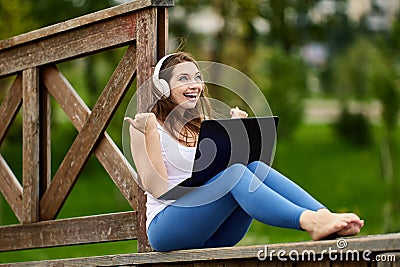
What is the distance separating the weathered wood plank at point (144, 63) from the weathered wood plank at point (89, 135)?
0.11 metres

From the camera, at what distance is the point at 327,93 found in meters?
24.0

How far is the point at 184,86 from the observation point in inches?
156

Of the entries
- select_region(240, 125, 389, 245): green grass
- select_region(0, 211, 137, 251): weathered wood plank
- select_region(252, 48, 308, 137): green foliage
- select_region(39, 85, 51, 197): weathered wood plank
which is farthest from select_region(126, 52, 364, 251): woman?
select_region(252, 48, 308, 137): green foliage

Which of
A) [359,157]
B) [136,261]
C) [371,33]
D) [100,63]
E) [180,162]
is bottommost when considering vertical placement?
[136,261]

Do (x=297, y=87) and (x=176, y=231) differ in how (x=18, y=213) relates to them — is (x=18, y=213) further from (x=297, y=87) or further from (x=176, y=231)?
(x=297, y=87)

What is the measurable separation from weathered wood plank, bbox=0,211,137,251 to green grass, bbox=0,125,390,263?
25.5ft

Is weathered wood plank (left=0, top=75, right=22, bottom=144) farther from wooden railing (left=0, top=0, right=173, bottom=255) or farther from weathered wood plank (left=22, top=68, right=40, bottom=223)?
weathered wood plank (left=22, top=68, right=40, bottom=223)

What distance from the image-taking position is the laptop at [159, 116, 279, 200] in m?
3.68

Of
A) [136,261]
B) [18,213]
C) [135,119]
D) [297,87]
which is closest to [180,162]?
[135,119]

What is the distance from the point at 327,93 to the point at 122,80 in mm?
19857

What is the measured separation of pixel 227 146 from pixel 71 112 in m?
1.20

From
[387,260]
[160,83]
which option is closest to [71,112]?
[160,83]

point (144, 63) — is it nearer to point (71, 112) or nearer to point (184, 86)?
point (184, 86)
